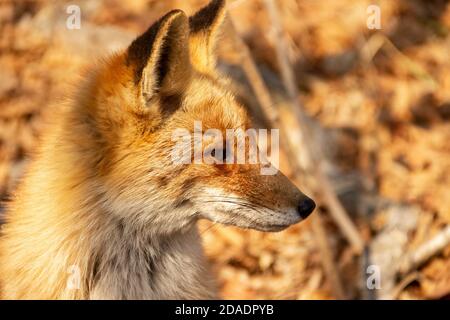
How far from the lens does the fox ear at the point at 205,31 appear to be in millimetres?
3875

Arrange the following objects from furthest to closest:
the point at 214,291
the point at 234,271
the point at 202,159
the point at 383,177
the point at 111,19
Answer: the point at 111,19 < the point at 383,177 < the point at 234,271 < the point at 214,291 < the point at 202,159

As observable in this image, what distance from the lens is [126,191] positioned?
11.0 ft

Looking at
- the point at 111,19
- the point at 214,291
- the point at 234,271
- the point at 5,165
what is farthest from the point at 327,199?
the point at 111,19

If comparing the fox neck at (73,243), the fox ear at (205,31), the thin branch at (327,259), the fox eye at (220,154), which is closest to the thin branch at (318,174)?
the thin branch at (327,259)

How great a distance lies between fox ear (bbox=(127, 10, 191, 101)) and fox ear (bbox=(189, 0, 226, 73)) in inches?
19.6

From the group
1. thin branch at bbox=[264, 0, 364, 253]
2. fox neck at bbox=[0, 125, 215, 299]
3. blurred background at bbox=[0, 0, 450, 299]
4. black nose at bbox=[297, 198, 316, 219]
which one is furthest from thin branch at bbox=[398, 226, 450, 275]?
fox neck at bbox=[0, 125, 215, 299]

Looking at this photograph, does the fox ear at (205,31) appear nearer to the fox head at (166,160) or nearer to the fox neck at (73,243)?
the fox head at (166,160)

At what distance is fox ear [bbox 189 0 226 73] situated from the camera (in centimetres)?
388

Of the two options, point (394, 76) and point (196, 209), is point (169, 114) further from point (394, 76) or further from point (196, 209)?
point (394, 76)

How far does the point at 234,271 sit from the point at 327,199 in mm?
1068

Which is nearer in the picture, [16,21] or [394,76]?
[394,76]

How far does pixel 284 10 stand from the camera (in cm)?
798

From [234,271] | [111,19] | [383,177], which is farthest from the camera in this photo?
[111,19]

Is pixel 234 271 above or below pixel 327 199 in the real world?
below
